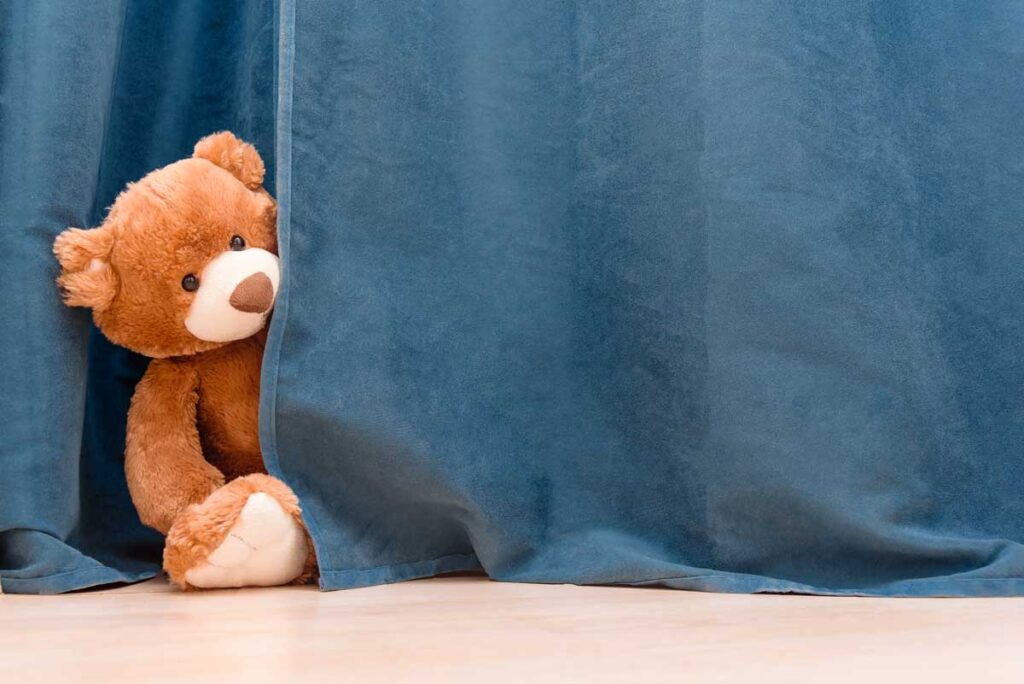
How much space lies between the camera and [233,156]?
112cm

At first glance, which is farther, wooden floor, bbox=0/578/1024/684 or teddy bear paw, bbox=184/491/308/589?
teddy bear paw, bbox=184/491/308/589

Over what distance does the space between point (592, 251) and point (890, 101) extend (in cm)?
40

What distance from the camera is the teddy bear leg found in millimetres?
974

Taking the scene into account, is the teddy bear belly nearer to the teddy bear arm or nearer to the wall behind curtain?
the teddy bear arm

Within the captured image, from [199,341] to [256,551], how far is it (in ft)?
0.84

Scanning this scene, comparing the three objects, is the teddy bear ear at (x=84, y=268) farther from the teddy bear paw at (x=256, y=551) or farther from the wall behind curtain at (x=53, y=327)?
the teddy bear paw at (x=256, y=551)

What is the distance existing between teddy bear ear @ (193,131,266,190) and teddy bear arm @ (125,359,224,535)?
240 millimetres

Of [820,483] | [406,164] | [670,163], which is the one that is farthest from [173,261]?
[820,483]

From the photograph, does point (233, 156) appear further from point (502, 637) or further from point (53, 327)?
point (502, 637)

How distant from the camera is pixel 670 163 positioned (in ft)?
3.65

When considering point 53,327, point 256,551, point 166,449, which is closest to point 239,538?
point 256,551

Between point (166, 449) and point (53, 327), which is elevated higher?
point (53, 327)

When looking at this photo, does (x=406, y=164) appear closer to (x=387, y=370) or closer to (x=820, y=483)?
(x=387, y=370)

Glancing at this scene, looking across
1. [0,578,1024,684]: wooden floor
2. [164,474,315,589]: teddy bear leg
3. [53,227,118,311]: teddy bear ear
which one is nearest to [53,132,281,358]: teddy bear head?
[53,227,118,311]: teddy bear ear
